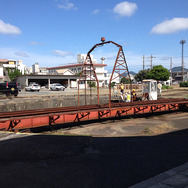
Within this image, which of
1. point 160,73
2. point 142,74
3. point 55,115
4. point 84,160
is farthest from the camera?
point 142,74

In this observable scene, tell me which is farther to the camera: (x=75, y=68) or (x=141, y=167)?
(x=75, y=68)

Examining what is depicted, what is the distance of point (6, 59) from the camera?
196 feet

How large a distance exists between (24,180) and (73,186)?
1200 millimetres

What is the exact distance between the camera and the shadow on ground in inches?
160

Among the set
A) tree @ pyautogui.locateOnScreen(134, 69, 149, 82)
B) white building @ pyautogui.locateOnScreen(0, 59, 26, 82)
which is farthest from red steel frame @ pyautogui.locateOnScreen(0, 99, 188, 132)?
tree @ pyautogui.locateOnScreen(134, 69, 149, 82)

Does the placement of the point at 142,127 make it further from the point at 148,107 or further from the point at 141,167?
the point at 141,167

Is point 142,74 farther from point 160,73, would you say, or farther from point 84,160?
point 84,160

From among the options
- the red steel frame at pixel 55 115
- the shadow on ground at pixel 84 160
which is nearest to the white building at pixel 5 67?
the red steel frame at pixel 55 115

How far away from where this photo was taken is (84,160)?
5.12 meters

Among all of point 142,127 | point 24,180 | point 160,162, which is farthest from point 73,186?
point 142,127

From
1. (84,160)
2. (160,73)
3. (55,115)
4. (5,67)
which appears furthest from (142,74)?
(84,160)

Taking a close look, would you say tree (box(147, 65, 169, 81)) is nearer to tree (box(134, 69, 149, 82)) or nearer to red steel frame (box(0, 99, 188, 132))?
tree (box(134, 69, 149, 82))

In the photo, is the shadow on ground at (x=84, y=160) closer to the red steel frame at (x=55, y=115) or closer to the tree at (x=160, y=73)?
the red steel frame at (x=55, y=115)

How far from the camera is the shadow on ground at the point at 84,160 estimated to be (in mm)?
4070
